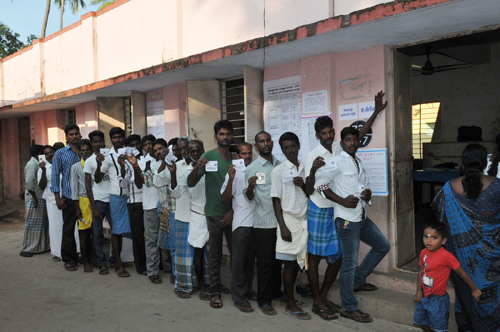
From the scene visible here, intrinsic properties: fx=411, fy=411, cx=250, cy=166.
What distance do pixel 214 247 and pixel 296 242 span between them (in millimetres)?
1008

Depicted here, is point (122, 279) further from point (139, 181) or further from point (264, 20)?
point (264, 20)

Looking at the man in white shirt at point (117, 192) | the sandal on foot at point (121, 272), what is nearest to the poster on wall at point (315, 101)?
the man in white shirt at point (117, 192)

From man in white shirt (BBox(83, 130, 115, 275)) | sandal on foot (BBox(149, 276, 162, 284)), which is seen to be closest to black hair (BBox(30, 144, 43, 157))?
man in white shirt (BBox(83, 130, 115, 275))

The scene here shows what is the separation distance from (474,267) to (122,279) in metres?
4.39

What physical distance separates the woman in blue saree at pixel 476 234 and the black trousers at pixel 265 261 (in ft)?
5.58

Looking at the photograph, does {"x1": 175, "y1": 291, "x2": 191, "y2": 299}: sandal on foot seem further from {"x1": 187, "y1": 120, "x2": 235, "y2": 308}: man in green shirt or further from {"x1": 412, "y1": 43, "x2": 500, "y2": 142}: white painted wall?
{"x1": 412, "y1": 43, "x2": 500, "y2": 142}: white painted wall

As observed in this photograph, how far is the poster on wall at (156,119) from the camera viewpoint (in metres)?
7.98

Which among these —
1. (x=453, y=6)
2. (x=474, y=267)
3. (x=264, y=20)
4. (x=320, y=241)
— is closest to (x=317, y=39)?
(x=264, y=20)

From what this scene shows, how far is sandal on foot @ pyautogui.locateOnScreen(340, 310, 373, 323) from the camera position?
4.11m

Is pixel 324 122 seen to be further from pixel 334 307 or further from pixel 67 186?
pixel 67 186

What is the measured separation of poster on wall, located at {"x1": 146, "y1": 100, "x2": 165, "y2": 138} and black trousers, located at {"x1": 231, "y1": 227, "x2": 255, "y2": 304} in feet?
13.2

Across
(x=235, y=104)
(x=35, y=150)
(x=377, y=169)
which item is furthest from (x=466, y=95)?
(x=35, y=150)

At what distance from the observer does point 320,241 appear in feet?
13.5

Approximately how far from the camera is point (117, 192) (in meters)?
5.89
